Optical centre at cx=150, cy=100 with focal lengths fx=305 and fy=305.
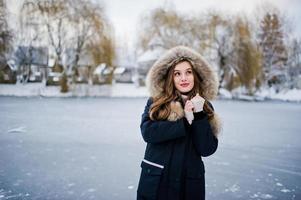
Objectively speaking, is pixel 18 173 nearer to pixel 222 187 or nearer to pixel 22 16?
pixel 222 187

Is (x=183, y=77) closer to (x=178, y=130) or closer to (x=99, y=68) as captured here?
(x=178, y=130)

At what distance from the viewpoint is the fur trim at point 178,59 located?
2135 millimetres

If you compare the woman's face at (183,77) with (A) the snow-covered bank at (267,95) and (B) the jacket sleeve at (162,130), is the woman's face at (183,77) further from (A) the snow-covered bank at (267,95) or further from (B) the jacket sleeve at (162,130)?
(A) the snow-covered bank at (267,95)

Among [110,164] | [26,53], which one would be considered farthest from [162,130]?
[26,53]

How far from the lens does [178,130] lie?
1922 mm

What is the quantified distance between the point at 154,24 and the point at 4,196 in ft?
90.7

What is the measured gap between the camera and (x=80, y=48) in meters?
26.0

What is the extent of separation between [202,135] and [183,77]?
41 centimetres

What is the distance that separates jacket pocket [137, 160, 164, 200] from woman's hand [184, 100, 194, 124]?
1.23 ft

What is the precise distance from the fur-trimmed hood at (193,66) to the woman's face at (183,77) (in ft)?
0.15

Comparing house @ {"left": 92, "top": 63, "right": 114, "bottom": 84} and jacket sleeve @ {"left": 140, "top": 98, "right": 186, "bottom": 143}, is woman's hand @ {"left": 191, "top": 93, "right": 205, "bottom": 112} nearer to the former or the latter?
jacket sleeve @ {"left": 140, "top": 98, "right": 186, "bottom": 143}

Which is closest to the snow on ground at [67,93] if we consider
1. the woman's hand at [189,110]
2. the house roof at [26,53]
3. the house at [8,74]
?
the house at [8,74]

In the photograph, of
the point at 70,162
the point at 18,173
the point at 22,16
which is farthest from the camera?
the point at 22,16

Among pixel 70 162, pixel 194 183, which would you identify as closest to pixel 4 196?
pixel 70 162
